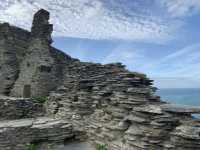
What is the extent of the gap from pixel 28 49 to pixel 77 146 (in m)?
15.8

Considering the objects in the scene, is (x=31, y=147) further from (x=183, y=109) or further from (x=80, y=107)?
(x=183, y=109)

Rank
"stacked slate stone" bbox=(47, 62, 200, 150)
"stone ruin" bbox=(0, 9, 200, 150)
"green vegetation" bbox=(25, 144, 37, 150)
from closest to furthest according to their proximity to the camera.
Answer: "stacked slate stone" bbox=(47, 62, 200, 150)
"stone ruin" bbox=(0, 9, 200, 150)
"green vegetation" bbox=(25, 144, 37, 150)

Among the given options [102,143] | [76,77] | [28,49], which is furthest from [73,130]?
[28,49]

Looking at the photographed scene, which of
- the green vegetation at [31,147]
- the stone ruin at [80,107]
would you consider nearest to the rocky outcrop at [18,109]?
the stone ruin at [80,107]

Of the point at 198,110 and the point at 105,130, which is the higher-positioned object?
the point at 198,110

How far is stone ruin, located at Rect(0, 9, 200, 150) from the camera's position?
1224cm

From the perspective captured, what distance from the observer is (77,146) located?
55.8 feet

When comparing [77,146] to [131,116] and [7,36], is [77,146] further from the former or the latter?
[7,36]

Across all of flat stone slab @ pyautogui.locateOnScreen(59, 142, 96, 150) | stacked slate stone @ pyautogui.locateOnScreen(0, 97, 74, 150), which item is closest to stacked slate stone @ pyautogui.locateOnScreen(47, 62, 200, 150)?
flat stone slab @ pyautogui.locateOnScreen(59, 142, 96, 150)

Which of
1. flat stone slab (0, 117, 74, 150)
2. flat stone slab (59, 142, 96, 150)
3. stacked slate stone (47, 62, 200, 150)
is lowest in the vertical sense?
flat stone slab (59, 142, 96, 150)

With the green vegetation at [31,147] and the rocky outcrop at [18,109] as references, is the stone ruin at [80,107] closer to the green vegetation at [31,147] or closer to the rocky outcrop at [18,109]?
the rocky outcrop at [18,109]

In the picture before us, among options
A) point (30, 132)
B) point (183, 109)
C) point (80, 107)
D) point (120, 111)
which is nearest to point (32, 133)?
point (30, 132)

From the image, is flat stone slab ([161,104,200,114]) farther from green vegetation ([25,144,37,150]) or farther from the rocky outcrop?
the rocky outcrop

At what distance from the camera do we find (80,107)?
19.0 meters
